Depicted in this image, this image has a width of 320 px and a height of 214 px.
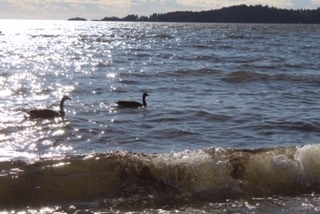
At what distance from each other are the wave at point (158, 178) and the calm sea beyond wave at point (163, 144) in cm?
2

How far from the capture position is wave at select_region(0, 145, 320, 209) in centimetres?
884

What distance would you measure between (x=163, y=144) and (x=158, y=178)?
10.9ft

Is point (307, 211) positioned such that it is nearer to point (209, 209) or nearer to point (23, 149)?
point (209, 209)

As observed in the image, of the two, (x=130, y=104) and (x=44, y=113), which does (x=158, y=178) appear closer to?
(x=44, y=113)

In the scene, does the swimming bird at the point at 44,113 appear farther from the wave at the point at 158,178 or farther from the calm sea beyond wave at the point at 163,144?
the wave at the point at 158,178

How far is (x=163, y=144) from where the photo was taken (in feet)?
41.5

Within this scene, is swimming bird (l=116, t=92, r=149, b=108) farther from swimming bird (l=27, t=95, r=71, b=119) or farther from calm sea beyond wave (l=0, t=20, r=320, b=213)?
swimming bird (l=27, t=95, r=71, b=119)

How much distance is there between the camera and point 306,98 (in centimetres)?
1975

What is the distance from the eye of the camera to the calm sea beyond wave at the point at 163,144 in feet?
28.9

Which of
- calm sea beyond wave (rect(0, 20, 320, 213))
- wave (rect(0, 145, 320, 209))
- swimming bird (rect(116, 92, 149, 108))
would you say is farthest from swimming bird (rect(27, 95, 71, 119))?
wave (rect(0, 145, 320, 209))

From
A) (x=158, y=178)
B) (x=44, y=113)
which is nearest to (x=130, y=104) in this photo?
(x=44, y=113)

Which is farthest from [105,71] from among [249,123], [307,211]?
[307,211]

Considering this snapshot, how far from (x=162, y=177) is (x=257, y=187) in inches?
56.3

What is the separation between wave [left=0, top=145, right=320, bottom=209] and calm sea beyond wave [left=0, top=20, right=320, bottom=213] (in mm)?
16
